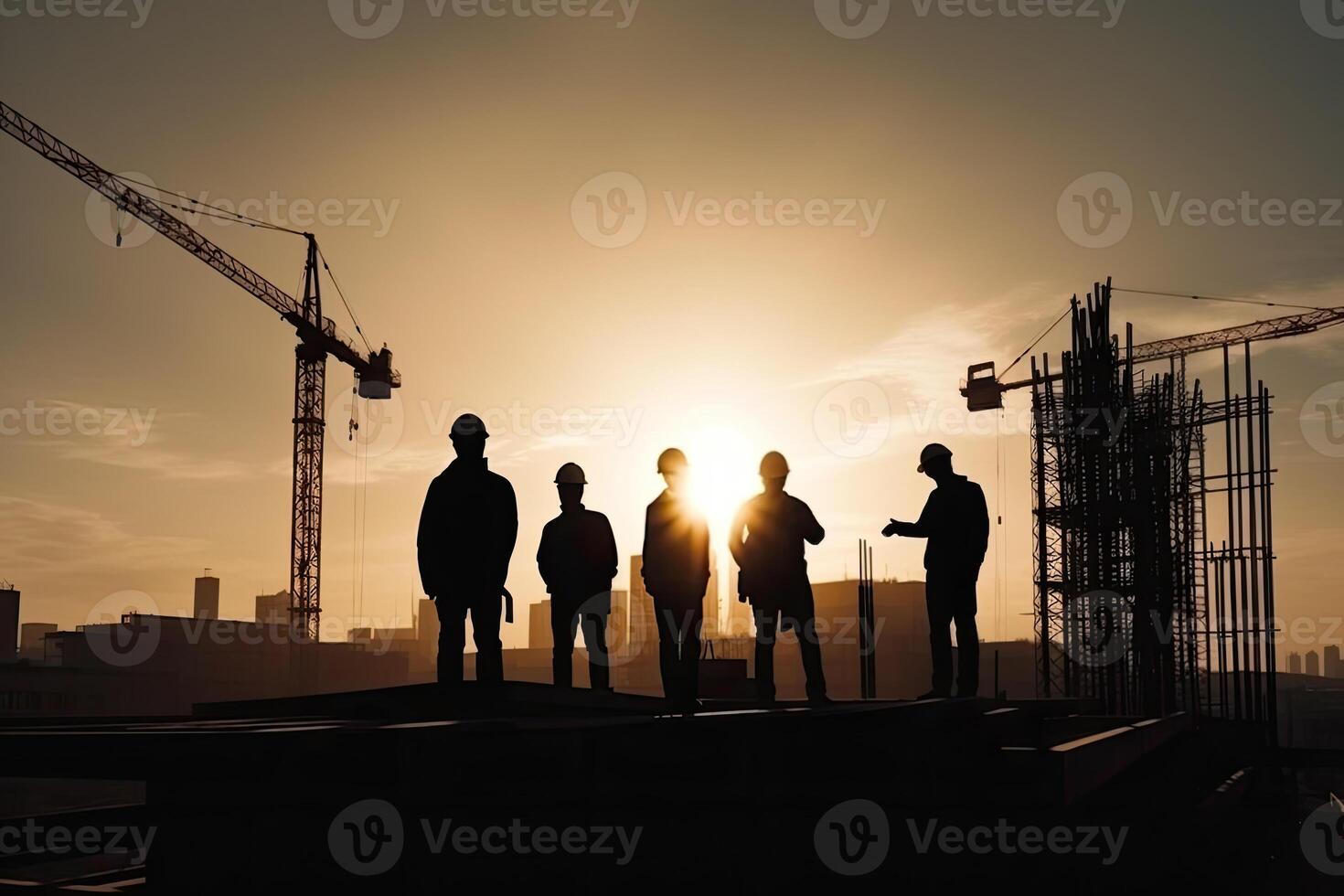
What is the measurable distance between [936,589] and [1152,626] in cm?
1646

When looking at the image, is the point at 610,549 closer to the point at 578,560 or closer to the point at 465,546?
the point at 578,560

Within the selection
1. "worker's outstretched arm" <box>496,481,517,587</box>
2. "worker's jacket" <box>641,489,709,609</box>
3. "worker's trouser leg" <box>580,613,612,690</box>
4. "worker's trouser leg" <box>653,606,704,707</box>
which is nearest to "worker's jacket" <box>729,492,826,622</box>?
"worker's trouser leg" <box>580,613,612,690</box>

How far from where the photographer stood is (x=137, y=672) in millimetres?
69500

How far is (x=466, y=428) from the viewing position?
802 cm

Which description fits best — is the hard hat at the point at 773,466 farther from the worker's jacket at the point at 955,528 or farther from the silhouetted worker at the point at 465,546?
the silhouetted worker at the point at 465,546

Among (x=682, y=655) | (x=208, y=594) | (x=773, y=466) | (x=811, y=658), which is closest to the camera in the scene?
(x=682, y=655)

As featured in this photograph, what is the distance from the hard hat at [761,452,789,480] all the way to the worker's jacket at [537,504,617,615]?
1414 mm

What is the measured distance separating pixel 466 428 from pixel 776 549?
2737 mm

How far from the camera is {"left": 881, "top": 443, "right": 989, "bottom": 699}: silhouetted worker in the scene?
9617mm

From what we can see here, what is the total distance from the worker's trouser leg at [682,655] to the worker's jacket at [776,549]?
1808mm

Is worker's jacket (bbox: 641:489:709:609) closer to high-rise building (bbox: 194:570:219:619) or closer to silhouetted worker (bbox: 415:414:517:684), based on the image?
silhouetted worker (bbox: 415:414:517:684)

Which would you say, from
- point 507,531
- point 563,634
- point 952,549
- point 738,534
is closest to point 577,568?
point 563,634

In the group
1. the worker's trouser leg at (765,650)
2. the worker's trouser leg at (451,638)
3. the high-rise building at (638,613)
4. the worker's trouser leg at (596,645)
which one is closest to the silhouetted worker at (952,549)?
the worker's trouser leg at (765,650)

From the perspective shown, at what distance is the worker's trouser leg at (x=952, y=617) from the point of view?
9445 mm
